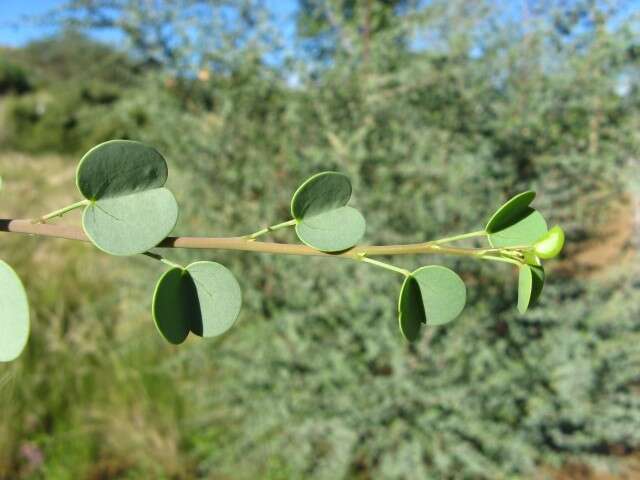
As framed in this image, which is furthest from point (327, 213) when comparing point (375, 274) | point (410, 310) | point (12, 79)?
point (12, 79)

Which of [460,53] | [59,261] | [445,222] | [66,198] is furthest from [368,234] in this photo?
[66,198]

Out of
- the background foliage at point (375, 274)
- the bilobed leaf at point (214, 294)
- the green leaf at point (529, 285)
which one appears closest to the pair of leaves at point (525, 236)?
the green leaf at point (529, 285)

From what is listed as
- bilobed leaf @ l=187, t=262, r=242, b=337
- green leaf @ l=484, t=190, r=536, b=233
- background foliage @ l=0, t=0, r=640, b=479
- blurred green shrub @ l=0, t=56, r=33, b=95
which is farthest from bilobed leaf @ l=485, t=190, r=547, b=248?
blurred green shrub @ l=0, t=56, r=33, b=95

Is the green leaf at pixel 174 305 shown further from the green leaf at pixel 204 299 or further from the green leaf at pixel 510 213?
the green leaf at pixel 510 213

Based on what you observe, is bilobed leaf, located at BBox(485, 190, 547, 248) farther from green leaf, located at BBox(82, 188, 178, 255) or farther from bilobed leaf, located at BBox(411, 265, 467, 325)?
green leaf, located at BBox(82, 188, 178, 255)

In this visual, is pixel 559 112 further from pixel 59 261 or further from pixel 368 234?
pixel 59 261

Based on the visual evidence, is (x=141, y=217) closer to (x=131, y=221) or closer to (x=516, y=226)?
Result: (x=131, y=221)
